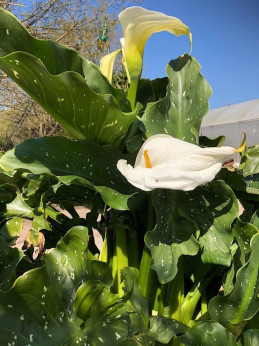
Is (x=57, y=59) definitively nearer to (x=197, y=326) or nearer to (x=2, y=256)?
(x=2, y=256)

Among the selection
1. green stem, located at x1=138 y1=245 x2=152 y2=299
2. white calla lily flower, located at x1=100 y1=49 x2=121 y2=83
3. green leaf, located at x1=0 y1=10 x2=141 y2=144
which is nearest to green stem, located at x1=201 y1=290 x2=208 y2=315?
green stem, located at x1=138 y1=245 x2=152 y2=299

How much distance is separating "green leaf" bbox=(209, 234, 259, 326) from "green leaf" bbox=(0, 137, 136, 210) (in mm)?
215

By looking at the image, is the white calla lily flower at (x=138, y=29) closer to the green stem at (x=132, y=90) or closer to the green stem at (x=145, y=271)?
the green stem at (x=132, y=90)

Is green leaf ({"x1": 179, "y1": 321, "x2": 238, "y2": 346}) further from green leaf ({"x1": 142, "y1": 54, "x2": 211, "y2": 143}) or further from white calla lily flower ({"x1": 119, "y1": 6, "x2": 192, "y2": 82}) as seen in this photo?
white calla lily flower ({"x1": 119, "y1": 6, "x2": 192, "y2": 82})

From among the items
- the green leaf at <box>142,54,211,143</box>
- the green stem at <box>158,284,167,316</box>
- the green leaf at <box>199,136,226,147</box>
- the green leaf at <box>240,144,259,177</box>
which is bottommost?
the green stem at <box>158,284,167,316</box>

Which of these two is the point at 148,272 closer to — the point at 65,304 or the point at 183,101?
the point at 65,304

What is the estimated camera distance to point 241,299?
0.61 metres

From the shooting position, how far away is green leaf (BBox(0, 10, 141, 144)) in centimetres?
55

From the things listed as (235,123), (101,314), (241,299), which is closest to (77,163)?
(101,314)

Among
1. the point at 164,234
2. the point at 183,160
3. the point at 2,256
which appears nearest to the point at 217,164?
the point at 183,160

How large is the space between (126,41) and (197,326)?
503mm

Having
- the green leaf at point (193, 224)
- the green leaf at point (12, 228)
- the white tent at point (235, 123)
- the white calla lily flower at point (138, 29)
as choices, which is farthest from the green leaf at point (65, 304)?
the white tent at point (235, 123)

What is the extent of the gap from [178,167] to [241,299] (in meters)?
0.24

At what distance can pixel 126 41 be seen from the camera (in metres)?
0.70
